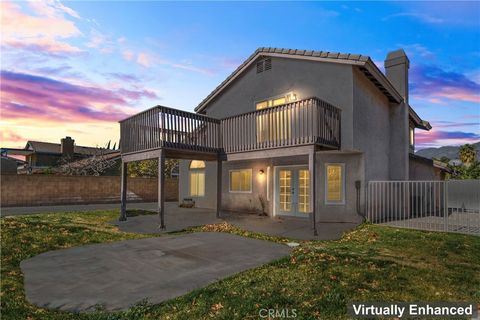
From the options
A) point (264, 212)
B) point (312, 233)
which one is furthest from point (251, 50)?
point (312, 233)

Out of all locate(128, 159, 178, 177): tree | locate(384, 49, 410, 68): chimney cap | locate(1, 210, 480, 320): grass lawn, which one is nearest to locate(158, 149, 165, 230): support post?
locate(1, 210, 480, 320): grass lawn

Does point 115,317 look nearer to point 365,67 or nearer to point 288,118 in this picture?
point 288,118

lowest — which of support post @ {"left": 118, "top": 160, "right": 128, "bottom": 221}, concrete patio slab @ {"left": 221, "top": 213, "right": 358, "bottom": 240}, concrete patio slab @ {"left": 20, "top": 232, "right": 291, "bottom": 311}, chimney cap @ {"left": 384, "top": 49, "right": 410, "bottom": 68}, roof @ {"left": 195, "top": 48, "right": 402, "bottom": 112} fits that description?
concrete patio slab @ {"left": 221, "top": 213, "right": 358, "bottom": 240}

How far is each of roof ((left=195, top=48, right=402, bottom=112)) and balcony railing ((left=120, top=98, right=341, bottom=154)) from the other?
6.79 ft

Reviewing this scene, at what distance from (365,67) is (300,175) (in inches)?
202

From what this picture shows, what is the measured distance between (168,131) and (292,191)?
19.9ft

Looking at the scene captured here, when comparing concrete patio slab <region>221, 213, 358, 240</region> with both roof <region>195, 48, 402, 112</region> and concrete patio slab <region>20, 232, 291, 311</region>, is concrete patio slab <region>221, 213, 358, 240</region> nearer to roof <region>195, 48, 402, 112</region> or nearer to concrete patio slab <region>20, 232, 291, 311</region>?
concrete patio slab <region>20, 232, 291, 311</region>

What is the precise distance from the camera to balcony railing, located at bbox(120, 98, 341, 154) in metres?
10.4

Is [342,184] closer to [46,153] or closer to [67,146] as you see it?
[67,146]

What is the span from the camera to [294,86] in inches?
525

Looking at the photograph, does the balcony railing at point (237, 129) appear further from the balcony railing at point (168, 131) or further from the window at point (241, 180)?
the window at point (241, 180)

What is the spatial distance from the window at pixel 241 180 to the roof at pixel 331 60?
4.89 meters

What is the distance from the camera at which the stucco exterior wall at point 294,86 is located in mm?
11570

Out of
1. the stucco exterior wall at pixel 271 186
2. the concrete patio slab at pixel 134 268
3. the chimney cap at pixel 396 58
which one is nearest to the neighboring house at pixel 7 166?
the stucco exterior wall at pixel 271 186
